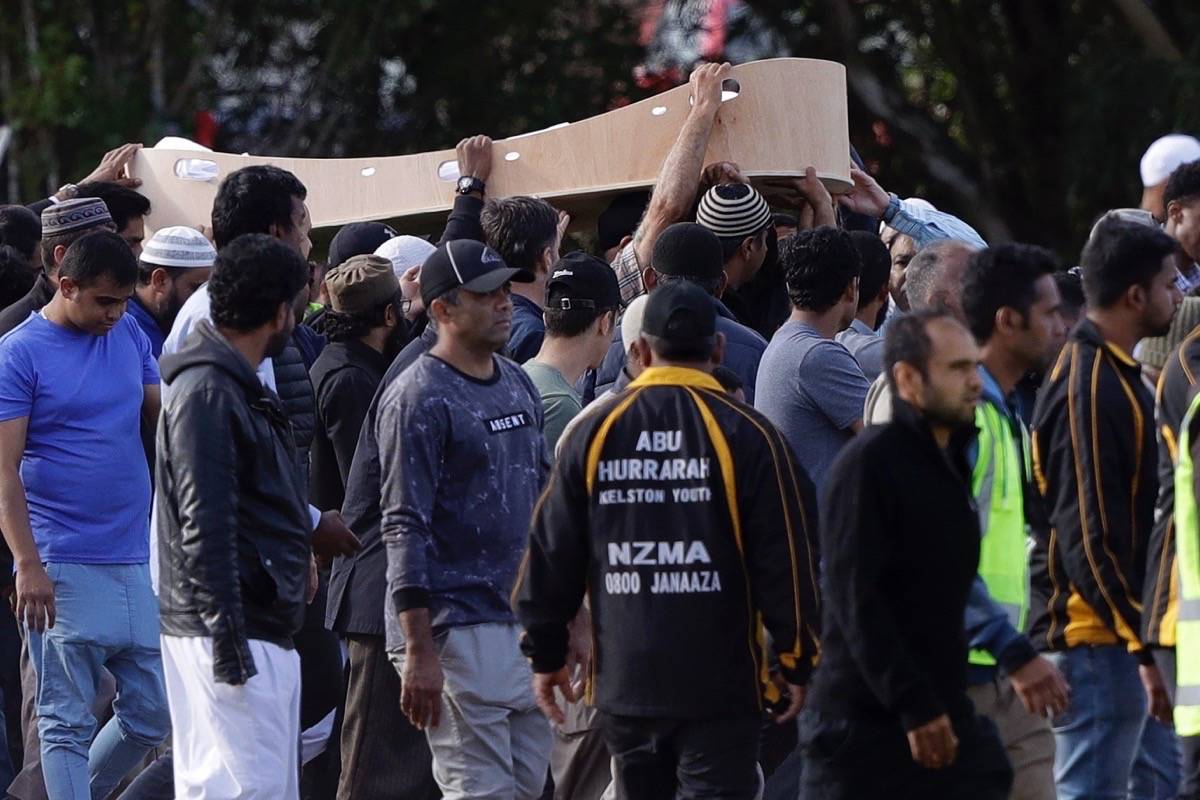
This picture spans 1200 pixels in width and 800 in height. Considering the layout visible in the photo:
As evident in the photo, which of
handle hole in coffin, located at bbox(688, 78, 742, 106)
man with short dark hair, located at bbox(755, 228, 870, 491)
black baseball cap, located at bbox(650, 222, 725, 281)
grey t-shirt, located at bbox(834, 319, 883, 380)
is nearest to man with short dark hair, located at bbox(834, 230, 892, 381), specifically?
grey t-shirt, located at bbox(834, 319, 883, 380)

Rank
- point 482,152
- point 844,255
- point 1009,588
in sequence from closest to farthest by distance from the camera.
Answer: point 1009,588, point 844,255, point 482,152

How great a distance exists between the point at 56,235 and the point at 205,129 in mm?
7995

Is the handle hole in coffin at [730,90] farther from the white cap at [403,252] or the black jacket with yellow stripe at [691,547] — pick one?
the black jacket with yellow stripe at [691,547]

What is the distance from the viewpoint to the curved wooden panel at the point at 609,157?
24.6ft

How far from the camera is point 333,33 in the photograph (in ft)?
49.7

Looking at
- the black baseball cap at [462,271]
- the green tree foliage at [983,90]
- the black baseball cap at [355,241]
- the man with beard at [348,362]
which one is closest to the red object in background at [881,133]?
the green tree foliage at [983,90]

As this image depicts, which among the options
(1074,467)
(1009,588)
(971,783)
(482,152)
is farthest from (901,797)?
(482,152)

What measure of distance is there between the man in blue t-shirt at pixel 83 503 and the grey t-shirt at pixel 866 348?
232 cm

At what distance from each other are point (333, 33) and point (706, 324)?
1036cm

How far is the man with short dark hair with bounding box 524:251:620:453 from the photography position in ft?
21.2

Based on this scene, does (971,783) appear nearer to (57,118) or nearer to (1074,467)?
(1074,467)

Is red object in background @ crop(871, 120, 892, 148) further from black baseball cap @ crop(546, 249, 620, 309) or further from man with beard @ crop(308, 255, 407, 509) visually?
black baseball cap @ crop(546, 249, 620, 309)

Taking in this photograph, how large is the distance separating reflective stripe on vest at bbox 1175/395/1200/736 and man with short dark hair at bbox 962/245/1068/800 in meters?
0.33

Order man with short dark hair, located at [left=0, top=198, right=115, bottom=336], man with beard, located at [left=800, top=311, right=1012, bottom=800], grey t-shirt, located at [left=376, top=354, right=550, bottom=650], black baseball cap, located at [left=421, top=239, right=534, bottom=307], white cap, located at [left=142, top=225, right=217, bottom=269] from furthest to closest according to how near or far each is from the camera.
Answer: man with short dark hair, located at [left=0, top=198, right=115, bottom=336] < white cap, located at [left=142, top=225, right=217, bottom=269] < black baseball cap, located at [left=421, top=239, right=534, bottom=307] < grey t-shirt, located at [left=376, top=354, right=550, bottom=650] < man with beard, located at [left=800, top=311, right=1012, bottom=800]
